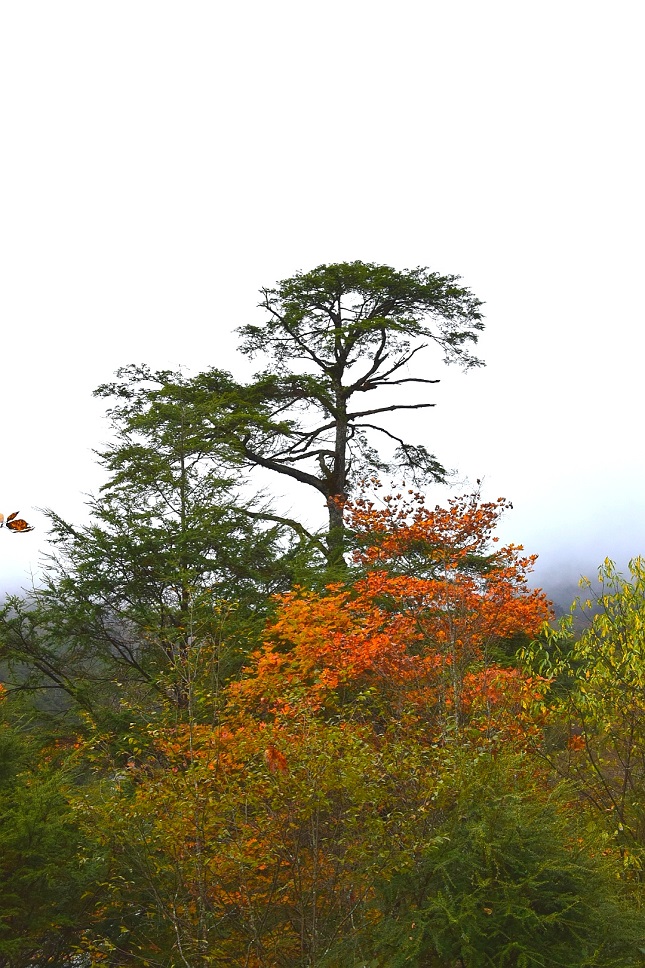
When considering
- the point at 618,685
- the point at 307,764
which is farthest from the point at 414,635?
the point at 307,764

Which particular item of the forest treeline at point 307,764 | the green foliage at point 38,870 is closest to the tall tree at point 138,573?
the forest treeline at point 307,764

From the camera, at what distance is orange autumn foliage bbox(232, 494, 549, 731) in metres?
10.0

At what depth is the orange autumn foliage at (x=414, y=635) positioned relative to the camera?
10023 millimetres

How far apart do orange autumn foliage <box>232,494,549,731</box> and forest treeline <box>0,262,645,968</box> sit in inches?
2.5

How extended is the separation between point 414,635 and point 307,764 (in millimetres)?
5448

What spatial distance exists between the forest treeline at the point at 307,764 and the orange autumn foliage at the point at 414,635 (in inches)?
2.5

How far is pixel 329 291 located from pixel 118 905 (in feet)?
60.8

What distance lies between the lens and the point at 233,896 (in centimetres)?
715

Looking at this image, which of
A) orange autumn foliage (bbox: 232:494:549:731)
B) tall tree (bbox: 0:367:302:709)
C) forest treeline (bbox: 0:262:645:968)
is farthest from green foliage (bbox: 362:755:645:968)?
tall tree (bbox: 0:367:302:709)

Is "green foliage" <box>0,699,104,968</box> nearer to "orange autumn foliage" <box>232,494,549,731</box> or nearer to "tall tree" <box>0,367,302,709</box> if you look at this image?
"orange autumn foliage" <box>232,494,549,731</box>

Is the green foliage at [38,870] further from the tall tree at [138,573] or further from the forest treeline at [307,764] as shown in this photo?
the tall tree at [138,573]

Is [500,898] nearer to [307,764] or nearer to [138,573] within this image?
[307,764]

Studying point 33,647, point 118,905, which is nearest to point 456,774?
point 118,905

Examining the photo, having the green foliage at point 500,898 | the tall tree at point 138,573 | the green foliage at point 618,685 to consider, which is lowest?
the green foliage at point 500,898
